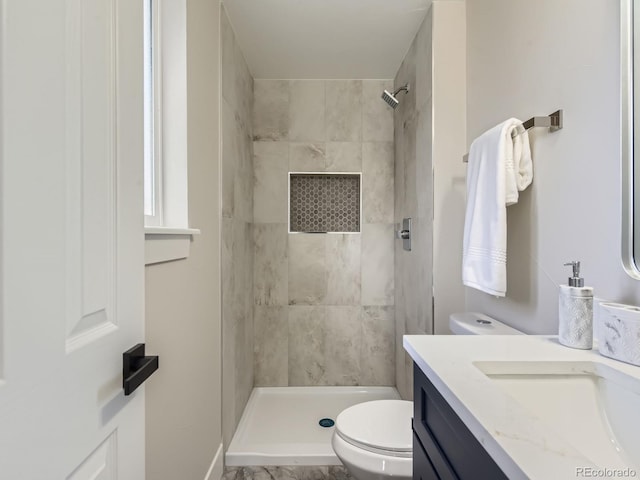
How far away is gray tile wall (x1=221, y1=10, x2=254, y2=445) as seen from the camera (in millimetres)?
1615

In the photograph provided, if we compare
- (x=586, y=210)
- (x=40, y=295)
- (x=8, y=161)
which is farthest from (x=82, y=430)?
(x=586, y=210)

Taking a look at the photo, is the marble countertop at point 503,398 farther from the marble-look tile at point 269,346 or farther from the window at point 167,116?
the marble-look tile at point 269,346

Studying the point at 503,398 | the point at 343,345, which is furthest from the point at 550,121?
the point at 343,345

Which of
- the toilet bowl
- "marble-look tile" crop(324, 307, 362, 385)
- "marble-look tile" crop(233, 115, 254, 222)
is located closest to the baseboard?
the toilet bowl

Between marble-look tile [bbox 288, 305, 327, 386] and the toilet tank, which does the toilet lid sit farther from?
marble-look tile [bbox 288, 305, 327, 386]

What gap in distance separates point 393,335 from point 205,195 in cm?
168

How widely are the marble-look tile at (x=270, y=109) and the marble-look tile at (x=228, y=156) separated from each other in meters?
0.54

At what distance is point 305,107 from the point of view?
2.35 meters

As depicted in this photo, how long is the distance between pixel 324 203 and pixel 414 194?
770 mm

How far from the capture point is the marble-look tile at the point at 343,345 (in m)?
2.36

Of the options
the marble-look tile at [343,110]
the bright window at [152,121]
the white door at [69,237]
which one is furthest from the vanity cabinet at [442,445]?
the marble-look tile at [343,110]

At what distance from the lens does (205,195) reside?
4.43ft

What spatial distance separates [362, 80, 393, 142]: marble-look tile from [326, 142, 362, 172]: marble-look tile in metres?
0.11

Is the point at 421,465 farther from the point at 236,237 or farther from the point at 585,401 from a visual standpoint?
the point at 236,237
